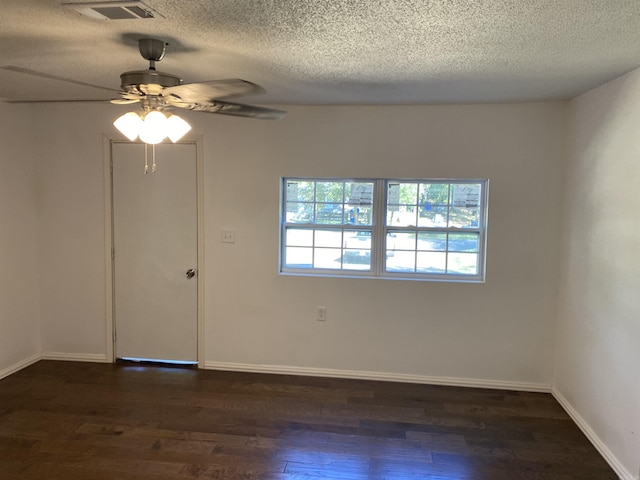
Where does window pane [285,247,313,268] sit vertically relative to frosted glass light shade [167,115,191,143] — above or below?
below

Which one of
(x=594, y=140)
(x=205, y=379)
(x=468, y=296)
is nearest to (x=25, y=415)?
(x=205, y=379)

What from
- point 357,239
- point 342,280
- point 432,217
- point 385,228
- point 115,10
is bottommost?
point 342,280

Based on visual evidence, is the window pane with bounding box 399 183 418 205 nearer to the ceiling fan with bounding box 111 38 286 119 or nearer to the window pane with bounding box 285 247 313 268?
the window pane with bounding box 285 247 313 268

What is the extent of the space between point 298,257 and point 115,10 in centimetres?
251

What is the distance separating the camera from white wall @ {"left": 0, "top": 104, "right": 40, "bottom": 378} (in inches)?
143

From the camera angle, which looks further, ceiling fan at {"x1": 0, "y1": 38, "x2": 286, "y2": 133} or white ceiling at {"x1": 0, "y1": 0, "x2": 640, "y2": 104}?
ceiling fan at {"x1": 0, "y1": 38, "x2": 286, "y2": 133}

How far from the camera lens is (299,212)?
3.86 metres

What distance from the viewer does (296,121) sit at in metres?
3.64

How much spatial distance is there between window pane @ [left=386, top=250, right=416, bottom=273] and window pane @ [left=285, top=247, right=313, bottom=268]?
27.4 inches

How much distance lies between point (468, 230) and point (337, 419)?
6.03 feet

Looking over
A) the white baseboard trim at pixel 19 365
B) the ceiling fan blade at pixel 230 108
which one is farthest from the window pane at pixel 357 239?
the white baseboard trim at pixel 19 365

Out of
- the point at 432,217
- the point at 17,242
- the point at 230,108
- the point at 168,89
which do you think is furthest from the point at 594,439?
the point at 17,242

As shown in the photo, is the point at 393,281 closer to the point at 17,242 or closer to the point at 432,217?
the point at 432,217

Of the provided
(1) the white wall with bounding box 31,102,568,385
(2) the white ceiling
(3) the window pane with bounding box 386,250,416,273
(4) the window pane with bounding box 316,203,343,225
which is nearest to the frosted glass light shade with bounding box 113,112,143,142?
(2) the white ceiling
